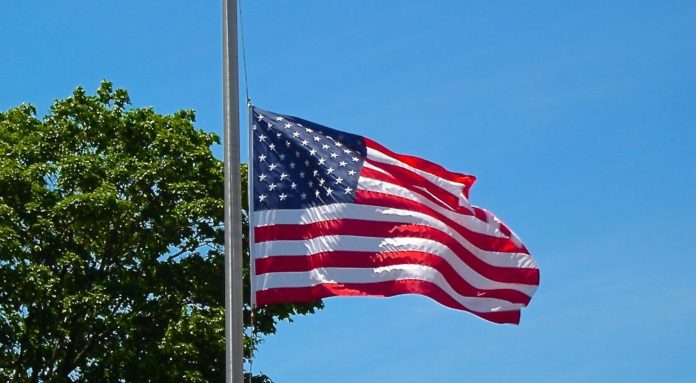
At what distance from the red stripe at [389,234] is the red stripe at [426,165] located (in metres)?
0.80

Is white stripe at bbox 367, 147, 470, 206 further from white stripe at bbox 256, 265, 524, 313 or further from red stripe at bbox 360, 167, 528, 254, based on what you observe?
white stripe at bbox 256, 265, 524, 313

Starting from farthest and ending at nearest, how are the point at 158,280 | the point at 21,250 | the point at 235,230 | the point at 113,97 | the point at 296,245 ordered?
the point at 113,97
the point at 158,280
the point at 21,250
the point at 296,245
the point at 235,230

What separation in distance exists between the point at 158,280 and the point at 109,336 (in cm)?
181

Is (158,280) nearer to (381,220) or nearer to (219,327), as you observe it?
(219,327)

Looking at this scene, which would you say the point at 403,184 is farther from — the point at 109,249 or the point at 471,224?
the point at 109,249

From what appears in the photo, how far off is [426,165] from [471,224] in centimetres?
89

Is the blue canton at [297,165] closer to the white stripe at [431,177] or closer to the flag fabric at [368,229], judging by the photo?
the flag fabric at [368,229]

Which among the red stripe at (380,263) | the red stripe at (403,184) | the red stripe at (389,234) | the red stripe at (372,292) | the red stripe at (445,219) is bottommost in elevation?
the red stripe at (372,292)

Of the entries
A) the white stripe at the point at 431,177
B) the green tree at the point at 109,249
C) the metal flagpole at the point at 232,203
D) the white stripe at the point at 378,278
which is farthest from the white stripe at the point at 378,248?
the green tree at the point at 109,249

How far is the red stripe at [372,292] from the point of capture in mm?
14227

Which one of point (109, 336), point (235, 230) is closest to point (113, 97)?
point (109, 336)

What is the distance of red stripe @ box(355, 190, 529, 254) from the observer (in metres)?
15.4

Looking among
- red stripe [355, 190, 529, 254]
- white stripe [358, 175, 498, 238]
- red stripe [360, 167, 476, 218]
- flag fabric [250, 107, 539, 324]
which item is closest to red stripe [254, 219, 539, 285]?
flag fabric [250, 107, 539, 324]

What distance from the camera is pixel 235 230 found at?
12844 mm
